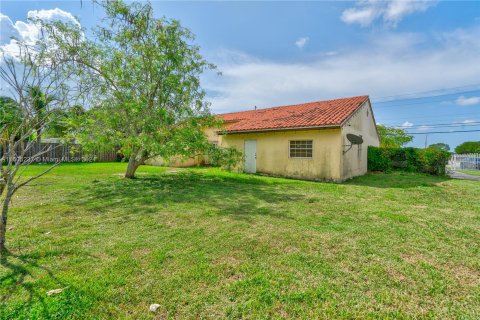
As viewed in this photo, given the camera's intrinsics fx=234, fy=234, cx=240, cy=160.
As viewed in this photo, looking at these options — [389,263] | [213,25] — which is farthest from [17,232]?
[213,25]

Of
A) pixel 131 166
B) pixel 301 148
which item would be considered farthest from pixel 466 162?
pixel 131 166

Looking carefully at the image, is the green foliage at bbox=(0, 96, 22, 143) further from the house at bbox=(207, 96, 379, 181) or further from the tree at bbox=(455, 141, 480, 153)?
the tree at bbox=(455, 141, 480, 153)

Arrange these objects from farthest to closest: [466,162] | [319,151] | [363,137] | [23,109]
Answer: [466,162]
[363,137]
[319,151]
[23,109]

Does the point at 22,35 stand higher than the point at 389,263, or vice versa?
the point at 22,35

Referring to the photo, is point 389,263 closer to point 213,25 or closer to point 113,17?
point 213,25

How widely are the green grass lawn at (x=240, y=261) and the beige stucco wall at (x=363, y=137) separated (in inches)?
232

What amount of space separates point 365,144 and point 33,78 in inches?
623

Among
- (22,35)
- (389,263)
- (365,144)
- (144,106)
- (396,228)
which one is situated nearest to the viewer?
(389,263)

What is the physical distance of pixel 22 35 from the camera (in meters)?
6.16

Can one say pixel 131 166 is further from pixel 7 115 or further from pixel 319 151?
pixel 319 151

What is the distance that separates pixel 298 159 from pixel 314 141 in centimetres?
124

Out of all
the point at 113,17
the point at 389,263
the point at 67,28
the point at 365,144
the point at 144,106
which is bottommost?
the point at 389,263

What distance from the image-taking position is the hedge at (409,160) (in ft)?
48.6

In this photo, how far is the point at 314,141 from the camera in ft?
38.8
